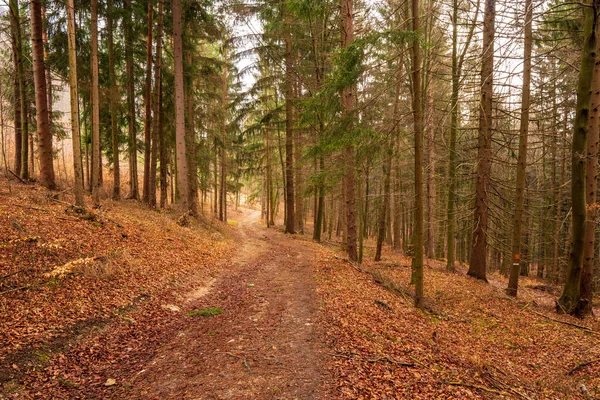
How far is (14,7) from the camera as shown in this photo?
11070 mm

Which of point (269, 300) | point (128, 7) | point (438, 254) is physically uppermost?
point (128, 7)

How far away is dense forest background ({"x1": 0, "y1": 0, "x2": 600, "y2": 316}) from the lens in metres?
7.50

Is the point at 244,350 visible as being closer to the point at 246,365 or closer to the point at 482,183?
the point at 246,365

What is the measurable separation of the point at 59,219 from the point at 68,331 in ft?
15.5

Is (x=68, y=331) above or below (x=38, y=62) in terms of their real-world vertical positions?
below

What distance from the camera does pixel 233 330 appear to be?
18.1ft

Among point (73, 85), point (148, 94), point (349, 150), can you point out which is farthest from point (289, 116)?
point (73, 85)

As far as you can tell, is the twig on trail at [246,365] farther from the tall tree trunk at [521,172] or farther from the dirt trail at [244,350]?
the tall tree trunk at [521,172]

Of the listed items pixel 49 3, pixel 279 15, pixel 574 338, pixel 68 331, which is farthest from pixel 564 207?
pixel 49 3

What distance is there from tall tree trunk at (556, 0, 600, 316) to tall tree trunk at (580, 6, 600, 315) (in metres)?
0.13

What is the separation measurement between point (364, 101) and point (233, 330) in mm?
7818

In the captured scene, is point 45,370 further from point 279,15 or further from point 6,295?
point 279,15

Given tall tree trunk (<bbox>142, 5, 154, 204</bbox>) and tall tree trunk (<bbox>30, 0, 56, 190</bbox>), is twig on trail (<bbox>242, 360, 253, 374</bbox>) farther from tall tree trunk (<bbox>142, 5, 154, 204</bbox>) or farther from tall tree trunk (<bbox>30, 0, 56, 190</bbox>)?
tall tree trunk (<bbox>142, 5, 154, 204</bbox>)

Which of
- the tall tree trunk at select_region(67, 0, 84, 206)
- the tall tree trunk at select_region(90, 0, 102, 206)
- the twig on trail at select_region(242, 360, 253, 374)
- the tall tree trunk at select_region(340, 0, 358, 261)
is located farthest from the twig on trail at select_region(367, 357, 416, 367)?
the tall tree trunk at select_region(90, 0, 102, 206)
